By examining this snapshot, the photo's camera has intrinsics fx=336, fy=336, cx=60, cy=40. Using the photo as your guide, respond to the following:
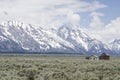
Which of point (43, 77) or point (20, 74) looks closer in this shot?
point (43, 77)

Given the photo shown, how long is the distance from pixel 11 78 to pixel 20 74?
3.84m

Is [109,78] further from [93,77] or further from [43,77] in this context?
[43,77]

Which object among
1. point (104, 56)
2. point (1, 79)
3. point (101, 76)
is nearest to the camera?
point (1, 79)

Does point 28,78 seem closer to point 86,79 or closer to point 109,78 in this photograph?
point 86,79

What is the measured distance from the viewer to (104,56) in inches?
4557

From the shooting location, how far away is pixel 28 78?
34.3m

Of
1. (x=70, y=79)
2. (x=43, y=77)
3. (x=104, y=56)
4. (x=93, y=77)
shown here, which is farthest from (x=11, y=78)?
(x=104, y=56)

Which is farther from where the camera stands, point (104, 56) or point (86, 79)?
point (104, 56)

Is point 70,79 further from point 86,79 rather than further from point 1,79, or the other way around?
point 1,79

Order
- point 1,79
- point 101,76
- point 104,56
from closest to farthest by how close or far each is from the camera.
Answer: point 1,79 → point 101,76 → point 104,56

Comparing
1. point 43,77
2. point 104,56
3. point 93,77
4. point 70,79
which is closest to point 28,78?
point 43,77

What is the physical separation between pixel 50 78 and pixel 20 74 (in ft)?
16.8

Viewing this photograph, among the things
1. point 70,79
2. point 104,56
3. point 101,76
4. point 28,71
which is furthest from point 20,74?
point 104,56

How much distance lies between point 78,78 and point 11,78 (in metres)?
6.64
